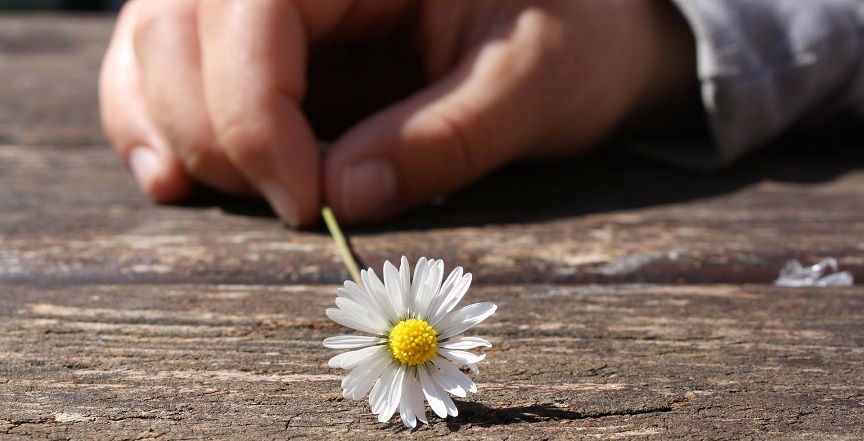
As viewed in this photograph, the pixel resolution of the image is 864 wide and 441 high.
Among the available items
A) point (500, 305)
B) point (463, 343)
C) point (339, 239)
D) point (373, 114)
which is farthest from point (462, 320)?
point (373, 114)

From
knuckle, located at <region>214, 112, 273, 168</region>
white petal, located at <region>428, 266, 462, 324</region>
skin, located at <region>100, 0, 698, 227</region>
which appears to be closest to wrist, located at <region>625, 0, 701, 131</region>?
skin, located at <region>100, 0, 698, 227</region>

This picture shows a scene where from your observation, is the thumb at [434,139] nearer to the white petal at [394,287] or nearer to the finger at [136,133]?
the finger at [136,133]

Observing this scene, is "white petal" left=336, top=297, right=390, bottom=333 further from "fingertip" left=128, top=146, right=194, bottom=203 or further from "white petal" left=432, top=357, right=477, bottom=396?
"fingertip" left=128, top=146, right=194, bottom=203

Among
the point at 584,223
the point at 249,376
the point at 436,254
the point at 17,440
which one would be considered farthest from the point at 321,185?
the point at 17,440

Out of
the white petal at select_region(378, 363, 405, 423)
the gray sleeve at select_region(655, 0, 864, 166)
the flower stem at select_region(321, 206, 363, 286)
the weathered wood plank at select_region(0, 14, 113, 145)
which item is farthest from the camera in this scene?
the weathered wood plank at select_region(0, 14, 113, 145)

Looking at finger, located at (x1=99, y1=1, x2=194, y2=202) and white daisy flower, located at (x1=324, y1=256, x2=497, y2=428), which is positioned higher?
finger, located at (x1=99, y1=1, x2=194, y2=202)

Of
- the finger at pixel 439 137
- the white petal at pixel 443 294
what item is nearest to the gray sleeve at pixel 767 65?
the finger at pixel 439 137

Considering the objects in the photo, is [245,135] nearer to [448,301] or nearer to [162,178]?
[162,178]
